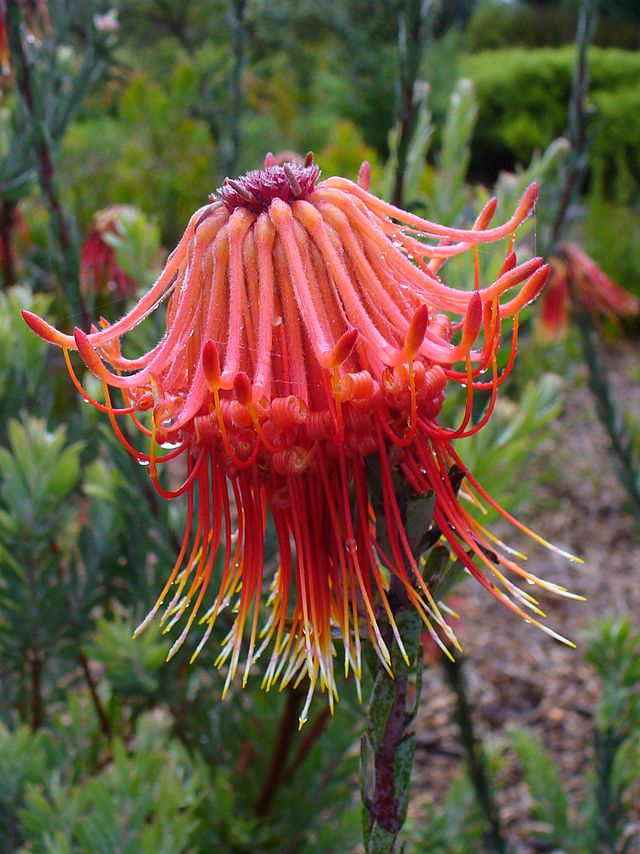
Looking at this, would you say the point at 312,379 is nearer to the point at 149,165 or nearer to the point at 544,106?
the point at 149,165

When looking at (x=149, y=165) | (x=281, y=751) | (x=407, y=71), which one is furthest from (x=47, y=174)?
(x=149, y=165)

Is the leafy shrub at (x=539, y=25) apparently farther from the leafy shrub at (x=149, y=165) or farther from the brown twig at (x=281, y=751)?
the brown twig at (x=281, y=751)

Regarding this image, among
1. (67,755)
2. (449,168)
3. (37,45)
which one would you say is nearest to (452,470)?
(449,168)

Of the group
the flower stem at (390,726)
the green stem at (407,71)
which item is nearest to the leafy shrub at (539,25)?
the green stem at (407,71)

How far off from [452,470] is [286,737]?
89 centimetres

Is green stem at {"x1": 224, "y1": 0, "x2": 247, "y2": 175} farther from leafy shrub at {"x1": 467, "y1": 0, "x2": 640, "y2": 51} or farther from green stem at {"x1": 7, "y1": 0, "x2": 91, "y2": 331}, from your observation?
leafy shrub at {"x1": 467, "y1": 0, "x2": 640, "y2": 51}

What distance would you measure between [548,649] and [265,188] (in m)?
2.74

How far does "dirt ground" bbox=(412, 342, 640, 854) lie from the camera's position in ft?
8.21

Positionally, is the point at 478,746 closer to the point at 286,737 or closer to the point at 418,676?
the point at 286,737

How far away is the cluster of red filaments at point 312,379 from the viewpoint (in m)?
0.59

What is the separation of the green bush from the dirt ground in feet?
9.00

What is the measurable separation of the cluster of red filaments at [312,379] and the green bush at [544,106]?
5.18 metres

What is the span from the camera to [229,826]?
1.46 m

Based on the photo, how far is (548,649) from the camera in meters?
3.04
